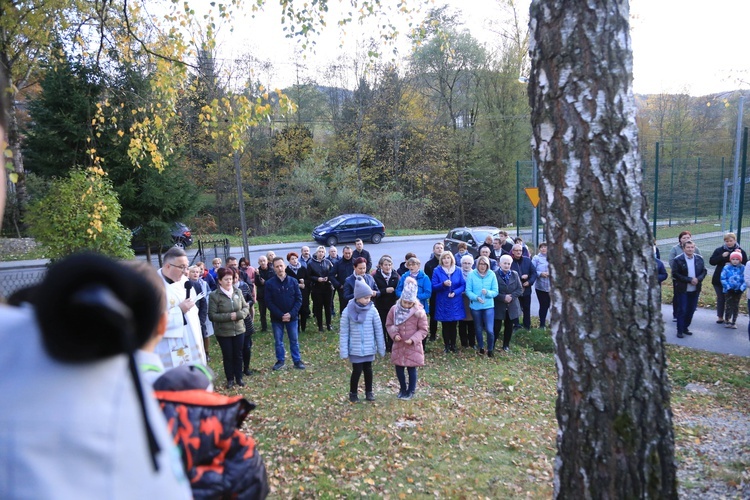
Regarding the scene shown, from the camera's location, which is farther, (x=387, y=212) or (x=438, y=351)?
(x=387, y=212)

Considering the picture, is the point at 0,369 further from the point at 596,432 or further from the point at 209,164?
the point at 209,164

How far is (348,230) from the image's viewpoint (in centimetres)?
2869

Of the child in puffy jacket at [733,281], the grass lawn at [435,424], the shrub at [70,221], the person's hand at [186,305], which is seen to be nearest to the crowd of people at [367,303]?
the person's hand at [186,305]

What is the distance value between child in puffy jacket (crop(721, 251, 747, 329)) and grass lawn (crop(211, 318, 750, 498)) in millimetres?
1825

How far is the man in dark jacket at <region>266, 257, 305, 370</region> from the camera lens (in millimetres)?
8766

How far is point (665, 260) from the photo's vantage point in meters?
17.4

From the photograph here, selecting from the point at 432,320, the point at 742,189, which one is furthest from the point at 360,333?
the point at 742,189

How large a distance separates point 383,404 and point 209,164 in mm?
32452

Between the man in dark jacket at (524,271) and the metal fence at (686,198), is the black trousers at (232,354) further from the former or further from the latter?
the metal fence at (686,198)

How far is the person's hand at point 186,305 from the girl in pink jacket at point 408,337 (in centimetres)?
285

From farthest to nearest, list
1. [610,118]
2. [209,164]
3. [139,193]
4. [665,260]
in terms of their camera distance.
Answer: [209,164] → [139,193] → [665,260] → [610,118]

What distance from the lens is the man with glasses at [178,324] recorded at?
16.4 ft

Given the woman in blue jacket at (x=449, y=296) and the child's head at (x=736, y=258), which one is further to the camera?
the child's head at (x=736, y=258)

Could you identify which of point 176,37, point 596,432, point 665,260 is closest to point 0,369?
point 596,432
